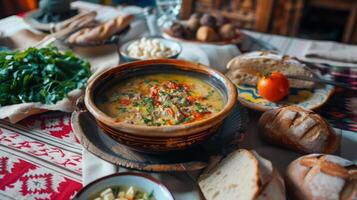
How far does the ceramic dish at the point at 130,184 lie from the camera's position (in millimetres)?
916

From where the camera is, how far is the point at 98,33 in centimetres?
189

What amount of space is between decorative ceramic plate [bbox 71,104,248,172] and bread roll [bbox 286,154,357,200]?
21 centimetres

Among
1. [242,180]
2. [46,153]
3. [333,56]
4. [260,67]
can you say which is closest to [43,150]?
[46,153]

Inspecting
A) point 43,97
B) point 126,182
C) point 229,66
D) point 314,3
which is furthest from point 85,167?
point 314,3

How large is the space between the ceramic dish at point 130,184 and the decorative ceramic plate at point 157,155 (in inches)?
1.4

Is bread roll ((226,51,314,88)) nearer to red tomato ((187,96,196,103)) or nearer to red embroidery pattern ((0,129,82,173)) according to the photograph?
red tomato ((187,96,196,103))

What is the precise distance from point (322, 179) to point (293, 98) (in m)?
0.62

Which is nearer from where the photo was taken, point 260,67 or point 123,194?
point 123,194

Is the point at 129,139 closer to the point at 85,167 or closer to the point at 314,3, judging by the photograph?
the point at 85,167

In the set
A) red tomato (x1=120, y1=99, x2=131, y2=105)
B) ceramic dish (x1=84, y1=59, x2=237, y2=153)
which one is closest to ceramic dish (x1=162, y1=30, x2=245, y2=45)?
ceramic dish (x1=84, y1=59, x2=237, y2=153)

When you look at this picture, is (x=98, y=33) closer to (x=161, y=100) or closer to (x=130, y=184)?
(x=161, y=100)

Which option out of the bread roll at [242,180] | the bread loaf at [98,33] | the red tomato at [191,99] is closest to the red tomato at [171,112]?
the red tomato at [191,99]

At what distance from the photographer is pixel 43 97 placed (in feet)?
4.58

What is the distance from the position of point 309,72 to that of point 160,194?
1038 millimetres
